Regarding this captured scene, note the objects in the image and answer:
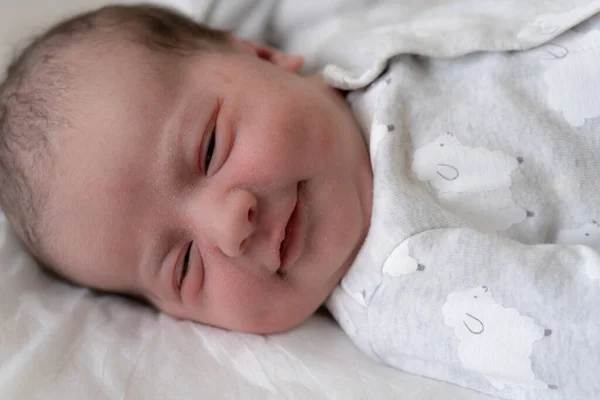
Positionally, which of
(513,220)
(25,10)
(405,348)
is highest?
(25,10)

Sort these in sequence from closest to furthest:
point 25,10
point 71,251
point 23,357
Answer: point 23,357 → point 71,251 → point 25,10

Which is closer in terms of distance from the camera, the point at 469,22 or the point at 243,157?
the point at 243,157

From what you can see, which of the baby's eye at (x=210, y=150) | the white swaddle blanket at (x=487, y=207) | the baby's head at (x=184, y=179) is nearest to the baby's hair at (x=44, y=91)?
the baby's head at (x=184, y=179)

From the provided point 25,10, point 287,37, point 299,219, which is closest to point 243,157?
point 299,219

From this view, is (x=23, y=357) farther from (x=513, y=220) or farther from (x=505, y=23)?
(x=505, y=23)

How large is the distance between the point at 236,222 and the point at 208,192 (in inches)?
3.5

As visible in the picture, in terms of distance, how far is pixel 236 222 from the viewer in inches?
33.7

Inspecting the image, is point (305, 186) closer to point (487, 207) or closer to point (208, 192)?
point (208, 192)

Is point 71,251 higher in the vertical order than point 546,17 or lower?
lower

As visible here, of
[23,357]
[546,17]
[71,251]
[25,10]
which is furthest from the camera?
[25,10]

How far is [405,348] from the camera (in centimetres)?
89

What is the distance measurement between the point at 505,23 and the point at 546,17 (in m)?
0.07

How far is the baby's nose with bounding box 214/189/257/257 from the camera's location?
0.86m

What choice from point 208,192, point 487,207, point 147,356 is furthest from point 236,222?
point 487,207
